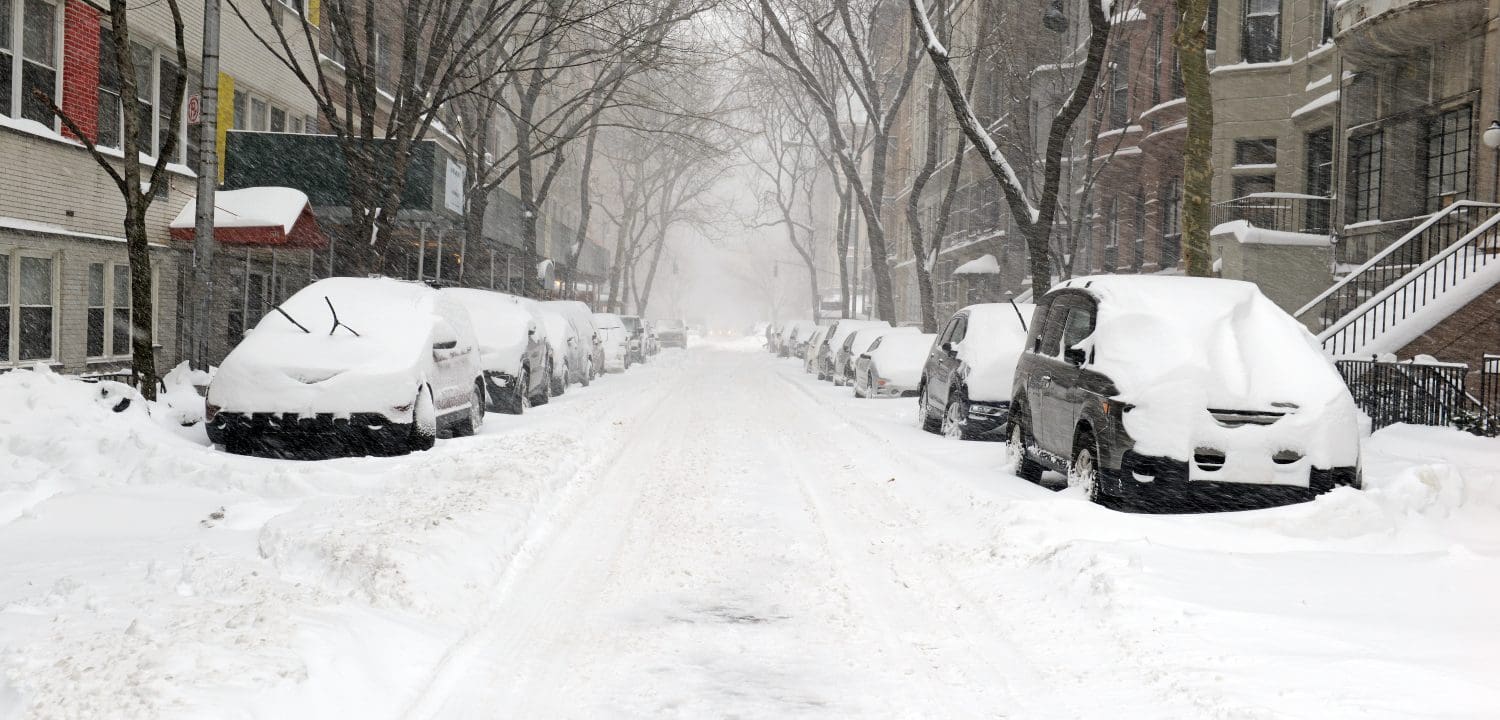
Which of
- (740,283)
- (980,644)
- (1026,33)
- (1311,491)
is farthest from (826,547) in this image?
(740,283)

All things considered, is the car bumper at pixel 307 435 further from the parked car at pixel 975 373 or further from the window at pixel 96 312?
the window at pixel 96 312

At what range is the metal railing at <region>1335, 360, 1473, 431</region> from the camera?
547 inches

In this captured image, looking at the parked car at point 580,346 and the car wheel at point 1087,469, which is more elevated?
the parked car at point 580,346

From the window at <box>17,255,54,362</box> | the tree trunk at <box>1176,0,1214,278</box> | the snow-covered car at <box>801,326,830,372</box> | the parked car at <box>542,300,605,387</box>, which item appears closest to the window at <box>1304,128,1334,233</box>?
the tree trunk at <box>1176,0,1214,278</box>

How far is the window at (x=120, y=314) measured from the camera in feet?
66.8

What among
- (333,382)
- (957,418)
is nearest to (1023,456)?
(957,418)

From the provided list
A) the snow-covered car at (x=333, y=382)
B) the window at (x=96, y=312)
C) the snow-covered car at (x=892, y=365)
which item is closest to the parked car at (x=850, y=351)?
the snow-covered car at (x=892, y=365)

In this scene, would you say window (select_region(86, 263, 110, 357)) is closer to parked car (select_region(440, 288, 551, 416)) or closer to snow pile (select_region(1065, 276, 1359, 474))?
parked car (select_region(440, 288, 551, 416))

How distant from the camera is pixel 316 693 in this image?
475 cm

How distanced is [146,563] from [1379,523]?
25.3 ft

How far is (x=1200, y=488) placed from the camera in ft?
28.6

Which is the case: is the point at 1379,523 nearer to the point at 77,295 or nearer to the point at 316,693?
the point at 316,693

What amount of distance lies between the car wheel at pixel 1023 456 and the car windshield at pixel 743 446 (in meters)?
0.05

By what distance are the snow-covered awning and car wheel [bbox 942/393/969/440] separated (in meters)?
28.2
